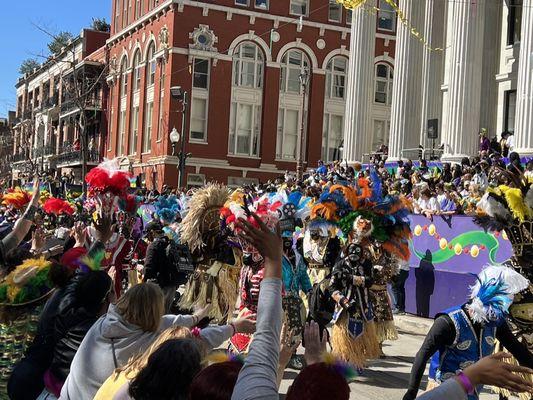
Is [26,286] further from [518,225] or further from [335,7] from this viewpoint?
[335,7]

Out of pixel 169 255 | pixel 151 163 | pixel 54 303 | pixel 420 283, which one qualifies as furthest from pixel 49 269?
pixel 151 163

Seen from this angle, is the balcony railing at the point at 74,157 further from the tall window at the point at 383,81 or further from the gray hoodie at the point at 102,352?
the gray hoodie at the point at 102,352

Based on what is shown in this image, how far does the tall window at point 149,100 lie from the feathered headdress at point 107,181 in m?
31.8

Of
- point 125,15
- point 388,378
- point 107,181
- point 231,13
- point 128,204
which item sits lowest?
point 388,378

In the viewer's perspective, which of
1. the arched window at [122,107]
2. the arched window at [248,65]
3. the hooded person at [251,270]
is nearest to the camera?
the hooded person at [251,270]

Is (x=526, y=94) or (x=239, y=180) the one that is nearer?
(x=526, y=94)

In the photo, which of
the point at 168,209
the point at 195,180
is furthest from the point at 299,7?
the point at 168,209

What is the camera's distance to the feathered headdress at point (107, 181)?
1120 cm

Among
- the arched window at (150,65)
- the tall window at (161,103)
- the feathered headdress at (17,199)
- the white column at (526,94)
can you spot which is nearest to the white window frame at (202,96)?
the tall window at (161,103)

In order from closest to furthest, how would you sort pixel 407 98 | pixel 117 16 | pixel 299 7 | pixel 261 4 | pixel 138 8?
pixel 407 98 < pixel 261 4 < pixel 299 7 < pixel 138 8 < pixel 117 16

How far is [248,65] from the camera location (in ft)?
136

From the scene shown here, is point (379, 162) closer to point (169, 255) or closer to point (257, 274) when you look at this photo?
point (169, 255)

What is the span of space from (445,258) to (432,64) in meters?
15.7

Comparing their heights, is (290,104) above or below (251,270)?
above
